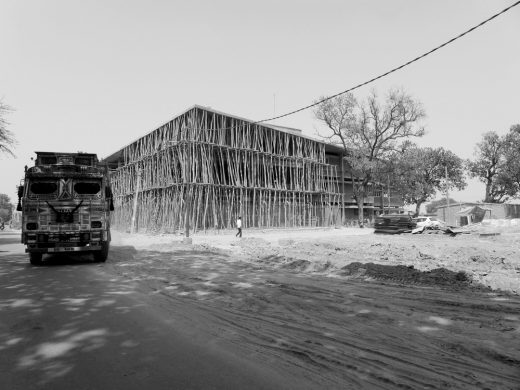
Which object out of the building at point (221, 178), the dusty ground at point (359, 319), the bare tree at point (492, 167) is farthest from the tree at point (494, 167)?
the dusty ground at point (359, 319)

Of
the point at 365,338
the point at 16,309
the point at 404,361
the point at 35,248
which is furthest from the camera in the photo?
the point at 35,248

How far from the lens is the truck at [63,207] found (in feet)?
40.0

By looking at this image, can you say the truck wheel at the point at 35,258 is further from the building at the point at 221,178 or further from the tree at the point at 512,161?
the tree at the point at 512,161

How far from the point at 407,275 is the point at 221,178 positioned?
25.7 meters

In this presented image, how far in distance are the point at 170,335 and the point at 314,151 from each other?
39421mm

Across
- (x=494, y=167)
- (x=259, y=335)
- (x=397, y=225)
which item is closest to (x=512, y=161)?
(x=494, y=167)

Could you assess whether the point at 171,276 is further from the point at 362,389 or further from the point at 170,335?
the point at 362,389

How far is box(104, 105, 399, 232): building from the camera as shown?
100 feet

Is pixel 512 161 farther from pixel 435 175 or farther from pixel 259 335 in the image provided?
pixel 259 335

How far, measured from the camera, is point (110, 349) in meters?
4.59

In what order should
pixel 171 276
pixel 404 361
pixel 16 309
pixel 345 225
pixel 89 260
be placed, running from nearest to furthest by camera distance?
pixel 404 361
pixel 16 309
pixel 171 276
pixel 89 260
pixel 345 225

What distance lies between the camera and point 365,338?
4922 millimetres

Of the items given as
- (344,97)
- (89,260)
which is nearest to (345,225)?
(344,97)

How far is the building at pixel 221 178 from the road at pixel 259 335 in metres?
17.9
